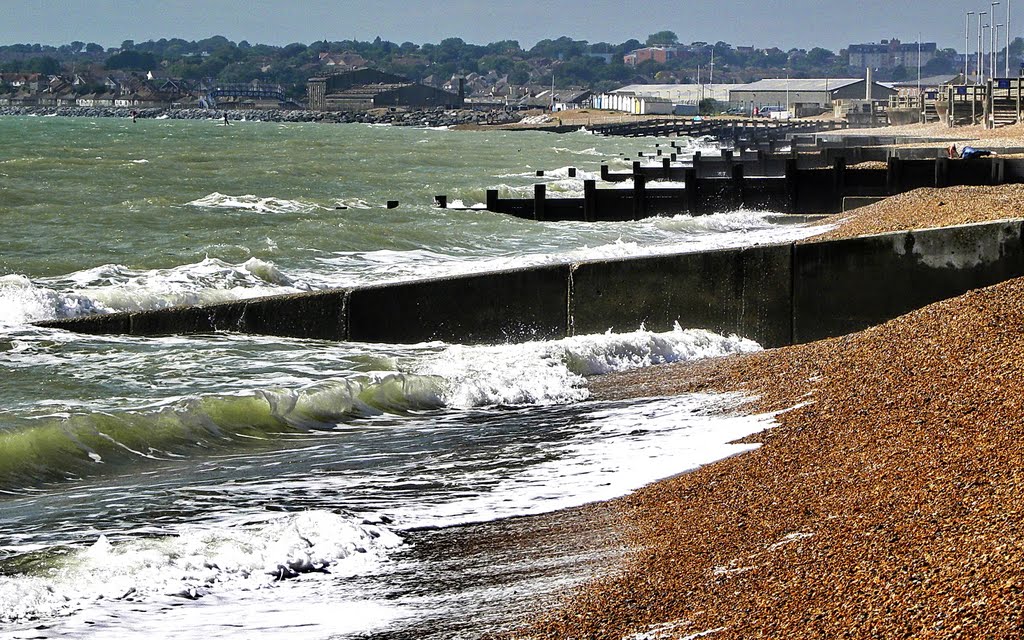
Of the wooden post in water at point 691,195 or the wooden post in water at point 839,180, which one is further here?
the wooden post in water at point 691,195

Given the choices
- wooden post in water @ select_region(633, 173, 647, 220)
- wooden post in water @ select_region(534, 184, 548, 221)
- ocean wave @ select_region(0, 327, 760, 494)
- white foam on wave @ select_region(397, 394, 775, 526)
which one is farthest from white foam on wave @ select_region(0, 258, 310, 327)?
wooden post in water @ select_region(633, 173, 647, 220)

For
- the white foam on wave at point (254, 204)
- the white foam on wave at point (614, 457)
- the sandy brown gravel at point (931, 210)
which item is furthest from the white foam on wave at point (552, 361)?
the white foam on wave at point (254, 204)

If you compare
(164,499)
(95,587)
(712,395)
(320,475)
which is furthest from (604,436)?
(95,587)

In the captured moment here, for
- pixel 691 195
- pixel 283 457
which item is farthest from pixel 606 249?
pixel 283 457

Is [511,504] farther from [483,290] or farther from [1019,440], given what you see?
[483,290]

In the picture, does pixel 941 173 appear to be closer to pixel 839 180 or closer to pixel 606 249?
pixel 839 180

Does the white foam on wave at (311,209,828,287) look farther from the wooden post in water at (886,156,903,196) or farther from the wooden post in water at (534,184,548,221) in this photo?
the wooden post in water at (886,156,903,196)

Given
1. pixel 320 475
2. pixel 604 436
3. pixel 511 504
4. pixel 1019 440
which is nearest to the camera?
pixel 1019 440

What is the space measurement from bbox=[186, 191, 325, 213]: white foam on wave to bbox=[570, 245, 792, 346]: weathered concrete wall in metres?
19.8

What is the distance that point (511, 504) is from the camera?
740cm

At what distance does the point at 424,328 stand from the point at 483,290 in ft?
2.12

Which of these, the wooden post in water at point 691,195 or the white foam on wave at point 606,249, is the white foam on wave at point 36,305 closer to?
the white foam on wave at point 606,249

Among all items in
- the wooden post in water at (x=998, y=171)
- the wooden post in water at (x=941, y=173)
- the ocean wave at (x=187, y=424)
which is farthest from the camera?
the wooden post in water at (x=941, y=173)

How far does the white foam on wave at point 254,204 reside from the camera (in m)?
32.3
